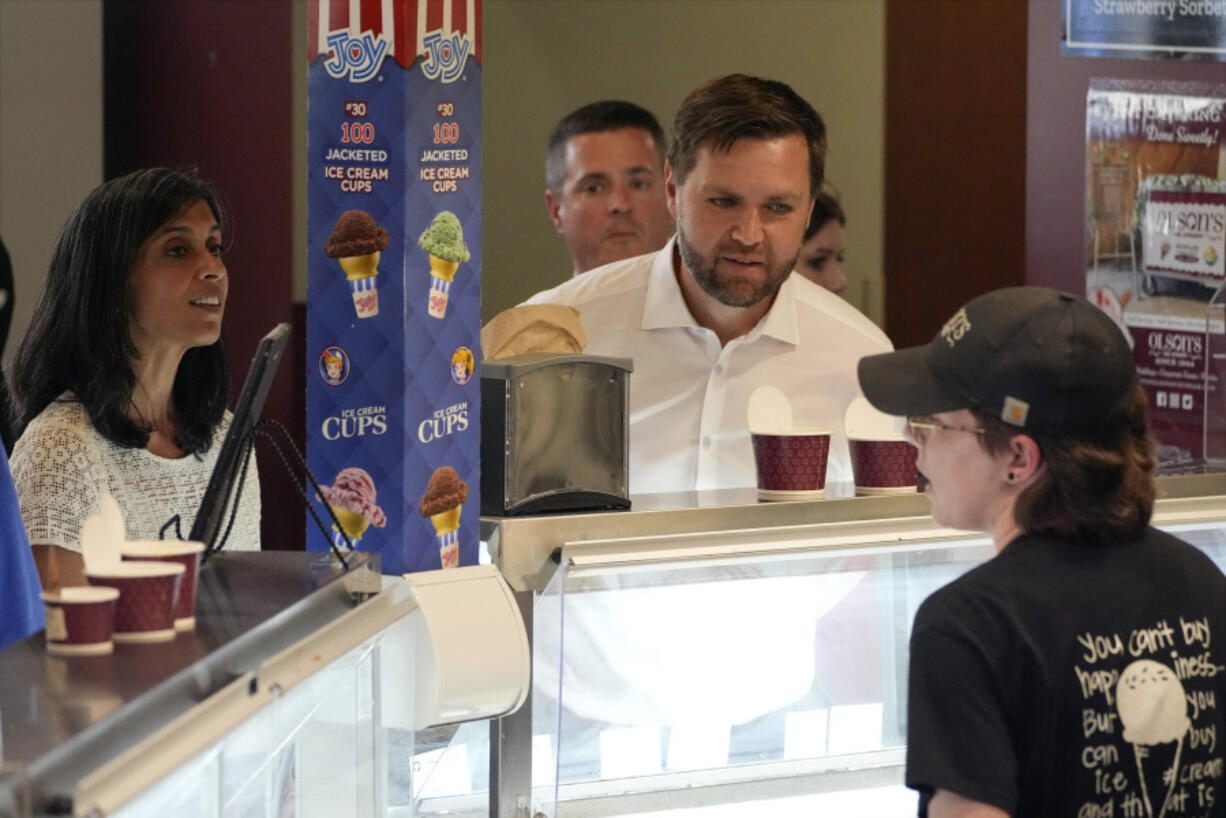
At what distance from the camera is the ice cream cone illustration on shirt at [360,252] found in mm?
1685

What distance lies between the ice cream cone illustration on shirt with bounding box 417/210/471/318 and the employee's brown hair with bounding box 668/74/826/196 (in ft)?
3.43

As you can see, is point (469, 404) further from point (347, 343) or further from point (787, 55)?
point (787, 55)

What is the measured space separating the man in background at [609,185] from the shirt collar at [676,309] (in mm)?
934

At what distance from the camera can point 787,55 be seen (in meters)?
5.70

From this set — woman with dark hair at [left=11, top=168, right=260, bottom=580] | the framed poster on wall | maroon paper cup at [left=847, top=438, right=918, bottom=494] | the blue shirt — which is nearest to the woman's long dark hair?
woman with dark hair at [left=11, top=168, right=260, bottom=580]

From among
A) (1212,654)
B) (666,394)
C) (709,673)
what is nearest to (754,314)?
(666,394)

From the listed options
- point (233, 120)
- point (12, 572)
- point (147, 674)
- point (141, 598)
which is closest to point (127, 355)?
point (12, 572)

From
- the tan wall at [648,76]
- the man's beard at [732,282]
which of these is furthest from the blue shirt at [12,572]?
the tan wall at [648,76]

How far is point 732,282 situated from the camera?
2.74 meters

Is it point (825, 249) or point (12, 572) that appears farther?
point (825, 249)

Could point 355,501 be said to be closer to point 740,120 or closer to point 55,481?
point 55,481

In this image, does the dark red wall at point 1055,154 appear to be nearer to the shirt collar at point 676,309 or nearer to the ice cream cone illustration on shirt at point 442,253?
the shirt collar at point 676,309

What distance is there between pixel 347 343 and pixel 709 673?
0.68 m

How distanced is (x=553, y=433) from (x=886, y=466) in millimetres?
475
